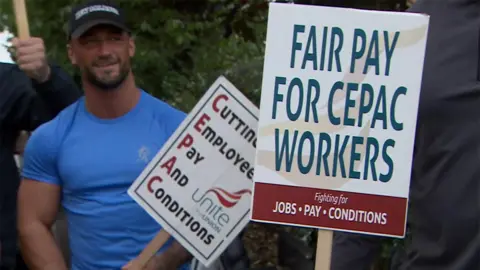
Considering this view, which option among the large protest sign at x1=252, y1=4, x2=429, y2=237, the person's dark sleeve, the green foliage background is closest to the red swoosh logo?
the person's dark sleeve

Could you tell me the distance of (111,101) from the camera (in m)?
3.53

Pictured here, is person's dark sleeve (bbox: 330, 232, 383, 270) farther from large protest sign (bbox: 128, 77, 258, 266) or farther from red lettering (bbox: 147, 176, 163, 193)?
red lettering (bbox: 147, 176, 163, 193)

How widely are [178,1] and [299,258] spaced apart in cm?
176

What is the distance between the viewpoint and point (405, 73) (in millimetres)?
2893

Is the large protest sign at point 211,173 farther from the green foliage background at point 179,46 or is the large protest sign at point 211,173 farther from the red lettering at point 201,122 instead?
the green foliage background at point 179,46

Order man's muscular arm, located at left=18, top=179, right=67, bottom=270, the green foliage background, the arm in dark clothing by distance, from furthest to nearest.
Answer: the green foliage background < the arm in dark clothing < man's muscular arm, located at left=18, top=179, right=67, bottom=270

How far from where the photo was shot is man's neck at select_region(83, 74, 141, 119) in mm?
3541

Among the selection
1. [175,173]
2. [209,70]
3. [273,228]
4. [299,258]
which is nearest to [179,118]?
[175,173]

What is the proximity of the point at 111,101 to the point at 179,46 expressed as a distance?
1.89 m

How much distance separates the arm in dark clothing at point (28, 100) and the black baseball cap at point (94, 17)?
0.22m

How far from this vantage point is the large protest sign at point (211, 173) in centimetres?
344

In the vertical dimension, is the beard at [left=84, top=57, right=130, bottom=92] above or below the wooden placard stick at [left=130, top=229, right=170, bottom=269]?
above

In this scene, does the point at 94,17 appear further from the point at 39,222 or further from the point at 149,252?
the point at 149,252

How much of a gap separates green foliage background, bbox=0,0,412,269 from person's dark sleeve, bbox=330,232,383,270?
5.78 feet
